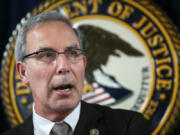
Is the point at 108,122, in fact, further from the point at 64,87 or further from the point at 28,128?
the point at 28,128

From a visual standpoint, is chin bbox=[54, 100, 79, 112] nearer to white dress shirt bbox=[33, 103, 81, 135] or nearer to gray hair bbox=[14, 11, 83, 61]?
white dress shirt bbox=[33, 103, 81, 135]

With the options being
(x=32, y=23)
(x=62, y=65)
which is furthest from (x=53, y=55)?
(x=32, y=23)

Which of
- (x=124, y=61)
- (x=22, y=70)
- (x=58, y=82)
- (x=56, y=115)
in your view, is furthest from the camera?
(x=124, y=61)

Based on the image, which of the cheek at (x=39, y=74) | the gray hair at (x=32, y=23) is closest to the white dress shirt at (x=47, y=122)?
the cheek at (x=39, y=74)

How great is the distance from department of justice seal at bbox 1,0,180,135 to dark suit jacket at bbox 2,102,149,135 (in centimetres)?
58

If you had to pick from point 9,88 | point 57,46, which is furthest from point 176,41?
point 9,88

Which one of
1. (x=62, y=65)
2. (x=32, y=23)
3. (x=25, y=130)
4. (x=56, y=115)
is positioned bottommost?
(x=25, y=130)

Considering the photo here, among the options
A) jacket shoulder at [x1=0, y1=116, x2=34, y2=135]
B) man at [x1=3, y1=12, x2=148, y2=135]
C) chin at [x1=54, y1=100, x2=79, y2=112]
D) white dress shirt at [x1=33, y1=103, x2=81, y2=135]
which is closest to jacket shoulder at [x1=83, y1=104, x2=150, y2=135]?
man at [x1=3, y1=12, x2=148, y2=135]

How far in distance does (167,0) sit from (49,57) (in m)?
1.25

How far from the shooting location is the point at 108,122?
58.4 inches

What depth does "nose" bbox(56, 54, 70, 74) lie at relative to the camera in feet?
4.19

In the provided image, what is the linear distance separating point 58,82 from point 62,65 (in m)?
0.08

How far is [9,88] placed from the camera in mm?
2254

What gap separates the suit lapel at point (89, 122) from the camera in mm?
1422
